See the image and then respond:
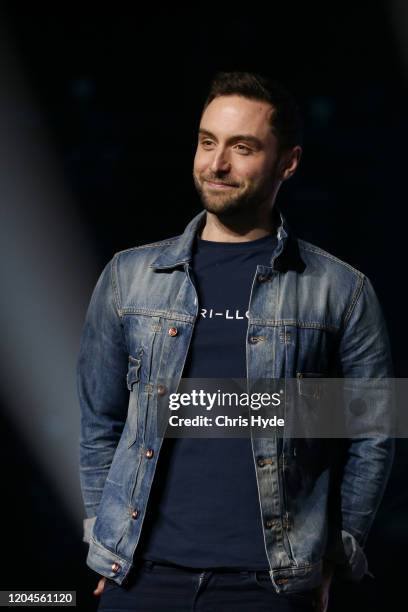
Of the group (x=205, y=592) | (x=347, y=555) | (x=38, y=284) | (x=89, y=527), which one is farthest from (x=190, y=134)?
(x=205, y=592)

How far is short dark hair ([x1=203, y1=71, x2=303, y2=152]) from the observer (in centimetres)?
262

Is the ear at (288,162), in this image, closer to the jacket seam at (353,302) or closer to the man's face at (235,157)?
the man's face at (235,157)

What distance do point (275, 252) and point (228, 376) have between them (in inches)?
12.9

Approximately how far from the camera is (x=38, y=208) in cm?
352

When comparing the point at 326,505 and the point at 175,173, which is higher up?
the point at 175,173

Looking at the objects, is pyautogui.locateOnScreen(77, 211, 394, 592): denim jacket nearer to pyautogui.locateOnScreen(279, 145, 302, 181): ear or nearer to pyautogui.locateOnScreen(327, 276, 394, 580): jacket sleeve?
pyautogui.locateOnScreen(327, 276, 394, 580): jacket sleeve

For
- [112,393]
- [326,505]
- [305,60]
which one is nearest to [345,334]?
[326,505]

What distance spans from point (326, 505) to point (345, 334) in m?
0.40

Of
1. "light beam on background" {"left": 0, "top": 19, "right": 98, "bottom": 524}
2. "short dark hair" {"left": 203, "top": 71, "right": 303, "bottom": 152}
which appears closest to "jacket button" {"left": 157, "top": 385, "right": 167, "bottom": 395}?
"short dark hair" {"left": 203, "top": 71, "right": 303, "bottom": 152}

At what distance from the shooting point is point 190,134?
3.51 meters

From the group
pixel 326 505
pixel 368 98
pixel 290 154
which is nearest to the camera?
pixel 326 505

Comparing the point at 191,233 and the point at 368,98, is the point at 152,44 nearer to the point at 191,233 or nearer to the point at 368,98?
the point at 368,98

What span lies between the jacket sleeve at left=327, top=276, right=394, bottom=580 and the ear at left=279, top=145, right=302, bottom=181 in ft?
1.17

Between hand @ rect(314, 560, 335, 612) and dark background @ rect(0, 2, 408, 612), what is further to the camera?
dark background @ rect(0, 2, 408, 612)
